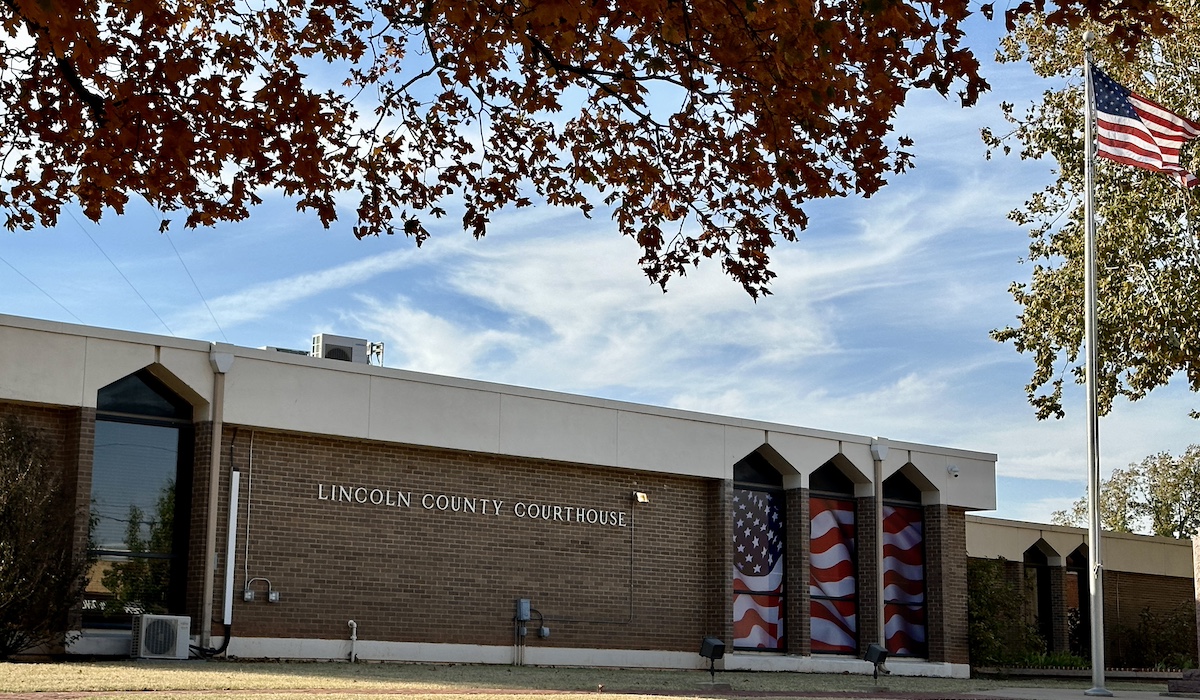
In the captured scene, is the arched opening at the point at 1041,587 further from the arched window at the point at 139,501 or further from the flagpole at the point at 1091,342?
the arched window at the point at 139,501

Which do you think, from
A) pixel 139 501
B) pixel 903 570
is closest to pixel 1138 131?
pixel 903 570

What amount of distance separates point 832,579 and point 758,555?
180 centimetres

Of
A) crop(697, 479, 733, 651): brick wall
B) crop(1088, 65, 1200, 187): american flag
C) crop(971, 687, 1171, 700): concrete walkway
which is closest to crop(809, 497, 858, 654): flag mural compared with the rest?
crop(697, 479, 733, 651): brick wall

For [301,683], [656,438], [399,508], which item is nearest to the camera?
[301,683]

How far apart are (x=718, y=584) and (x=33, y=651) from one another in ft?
38.0

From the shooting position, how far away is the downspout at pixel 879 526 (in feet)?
85.1

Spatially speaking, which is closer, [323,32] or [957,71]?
[957,71]

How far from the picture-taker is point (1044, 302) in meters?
27.5

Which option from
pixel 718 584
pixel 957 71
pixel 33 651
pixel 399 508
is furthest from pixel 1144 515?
pixel 957 71

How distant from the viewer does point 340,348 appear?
21.7m

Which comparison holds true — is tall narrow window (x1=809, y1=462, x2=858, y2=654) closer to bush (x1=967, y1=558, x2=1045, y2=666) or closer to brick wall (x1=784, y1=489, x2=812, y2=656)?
brick wall (x1=784, y1=489, x2=812, y2=656)

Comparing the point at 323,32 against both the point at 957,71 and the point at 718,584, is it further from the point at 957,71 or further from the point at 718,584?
the point at 718,584

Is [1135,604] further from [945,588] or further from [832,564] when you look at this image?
[832,564]

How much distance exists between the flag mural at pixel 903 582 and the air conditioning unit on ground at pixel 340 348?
11.4 metres
